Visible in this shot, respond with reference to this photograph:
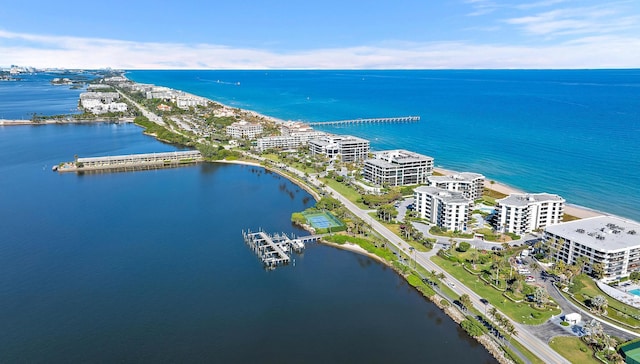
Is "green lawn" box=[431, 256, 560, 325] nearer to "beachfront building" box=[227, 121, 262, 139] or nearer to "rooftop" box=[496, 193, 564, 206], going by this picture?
"rooftop" box=[496, 193, 564, 206]

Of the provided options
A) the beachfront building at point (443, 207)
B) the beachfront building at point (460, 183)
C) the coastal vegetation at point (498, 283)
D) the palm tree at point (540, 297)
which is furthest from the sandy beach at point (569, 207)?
the palm tree at point (540, 297)

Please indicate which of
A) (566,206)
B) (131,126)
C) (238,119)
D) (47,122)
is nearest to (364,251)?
(566,206)

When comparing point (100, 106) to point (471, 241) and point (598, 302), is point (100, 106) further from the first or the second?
point (598, 302)

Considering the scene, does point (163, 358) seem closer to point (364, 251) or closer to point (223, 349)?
point (223, 349)

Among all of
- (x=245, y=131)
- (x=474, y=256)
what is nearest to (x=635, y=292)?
(x=474, y=256)

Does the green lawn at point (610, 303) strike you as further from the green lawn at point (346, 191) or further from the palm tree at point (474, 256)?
the green lawn at point (346, 191)
